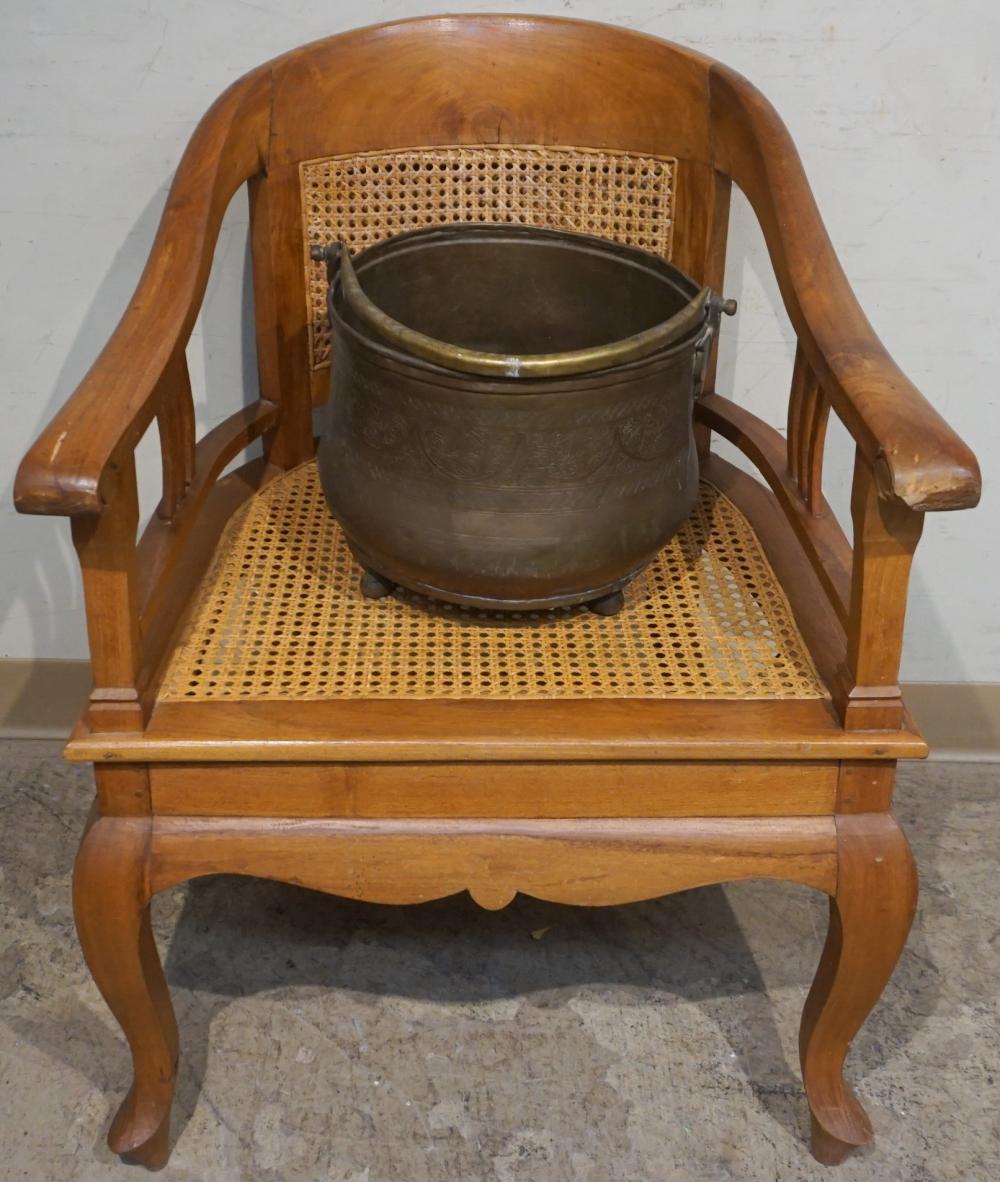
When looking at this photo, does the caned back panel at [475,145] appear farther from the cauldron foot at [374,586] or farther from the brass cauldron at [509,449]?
the cauldron foot at [374,586]

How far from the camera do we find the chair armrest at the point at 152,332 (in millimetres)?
985

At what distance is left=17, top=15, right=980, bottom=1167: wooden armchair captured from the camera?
1106 millimetres

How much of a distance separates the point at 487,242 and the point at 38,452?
1.84ft

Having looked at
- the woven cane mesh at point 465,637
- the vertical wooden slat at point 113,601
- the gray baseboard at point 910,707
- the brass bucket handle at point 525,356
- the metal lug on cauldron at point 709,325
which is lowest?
the gray baseboard at point 910,707

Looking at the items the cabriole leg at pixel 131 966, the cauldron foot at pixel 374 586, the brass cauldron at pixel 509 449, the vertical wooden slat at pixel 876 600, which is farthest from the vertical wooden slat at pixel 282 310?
the vertical wooden slat at pixel 876 600

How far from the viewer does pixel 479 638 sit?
49.9 inches

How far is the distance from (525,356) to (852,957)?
0.59 metres

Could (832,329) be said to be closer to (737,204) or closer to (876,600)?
(876,600)

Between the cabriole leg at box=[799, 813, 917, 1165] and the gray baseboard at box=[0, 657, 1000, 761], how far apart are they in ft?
2.36

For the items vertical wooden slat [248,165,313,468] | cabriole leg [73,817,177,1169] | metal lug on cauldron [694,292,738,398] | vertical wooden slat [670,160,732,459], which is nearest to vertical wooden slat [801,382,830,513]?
metal lug on cauldron [694,292,738,398]

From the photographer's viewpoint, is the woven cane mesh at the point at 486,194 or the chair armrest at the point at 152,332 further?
the woven cane mesh at the point at 486,194

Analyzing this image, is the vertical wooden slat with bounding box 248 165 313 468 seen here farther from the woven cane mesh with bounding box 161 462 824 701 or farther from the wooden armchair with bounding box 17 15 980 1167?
the woven cane mesh with bounding box 161 462 824 701

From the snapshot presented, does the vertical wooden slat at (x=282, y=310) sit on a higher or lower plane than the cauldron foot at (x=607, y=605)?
higher

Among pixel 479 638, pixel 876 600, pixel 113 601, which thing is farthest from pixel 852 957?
pixel 113 601
